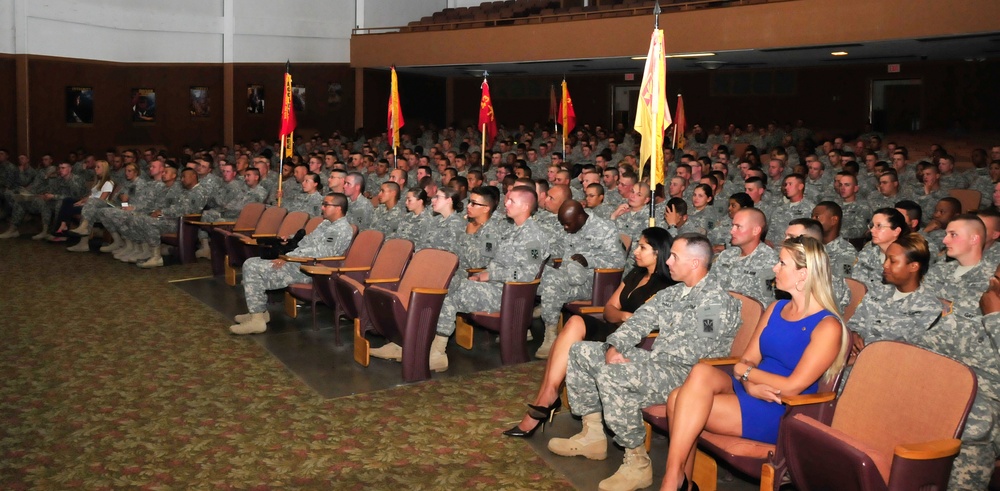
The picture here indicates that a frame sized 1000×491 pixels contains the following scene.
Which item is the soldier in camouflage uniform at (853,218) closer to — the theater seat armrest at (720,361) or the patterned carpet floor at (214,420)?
the patterned carpet floor at (214,420)

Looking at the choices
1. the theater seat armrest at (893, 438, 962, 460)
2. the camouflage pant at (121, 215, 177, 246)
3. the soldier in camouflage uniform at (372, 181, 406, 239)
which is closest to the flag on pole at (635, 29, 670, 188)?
the soldier in camouflage uniform at (372, 181, 406, 239)

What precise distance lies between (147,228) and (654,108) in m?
7.04

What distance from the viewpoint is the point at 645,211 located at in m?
8.07

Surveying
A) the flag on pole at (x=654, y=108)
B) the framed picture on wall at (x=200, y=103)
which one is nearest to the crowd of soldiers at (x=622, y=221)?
the flag on pole at (x=654, y=108)

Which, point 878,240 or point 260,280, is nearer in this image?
point 878,240

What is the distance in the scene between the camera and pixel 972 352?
12.3ft

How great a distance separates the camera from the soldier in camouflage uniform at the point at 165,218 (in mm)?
10375

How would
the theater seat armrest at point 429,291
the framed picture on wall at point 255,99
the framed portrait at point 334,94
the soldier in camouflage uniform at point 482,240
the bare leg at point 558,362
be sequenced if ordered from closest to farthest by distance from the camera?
the bare leg at point 558,362, the theater seat armrest at point 429,291, the soldier in camouflage uniform at point 482,240, the framed picture on wall at point 255,99, the framed portrait at point 334,94

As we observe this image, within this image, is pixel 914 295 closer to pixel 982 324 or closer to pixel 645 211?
pixel 982 324

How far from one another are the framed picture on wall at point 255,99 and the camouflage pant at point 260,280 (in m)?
13.3

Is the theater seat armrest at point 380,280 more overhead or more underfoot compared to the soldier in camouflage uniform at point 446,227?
more underfoot

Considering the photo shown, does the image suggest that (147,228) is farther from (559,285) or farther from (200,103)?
(200,103)

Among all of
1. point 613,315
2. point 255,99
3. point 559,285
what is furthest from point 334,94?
point 613,315

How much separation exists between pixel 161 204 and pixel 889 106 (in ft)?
50.2
